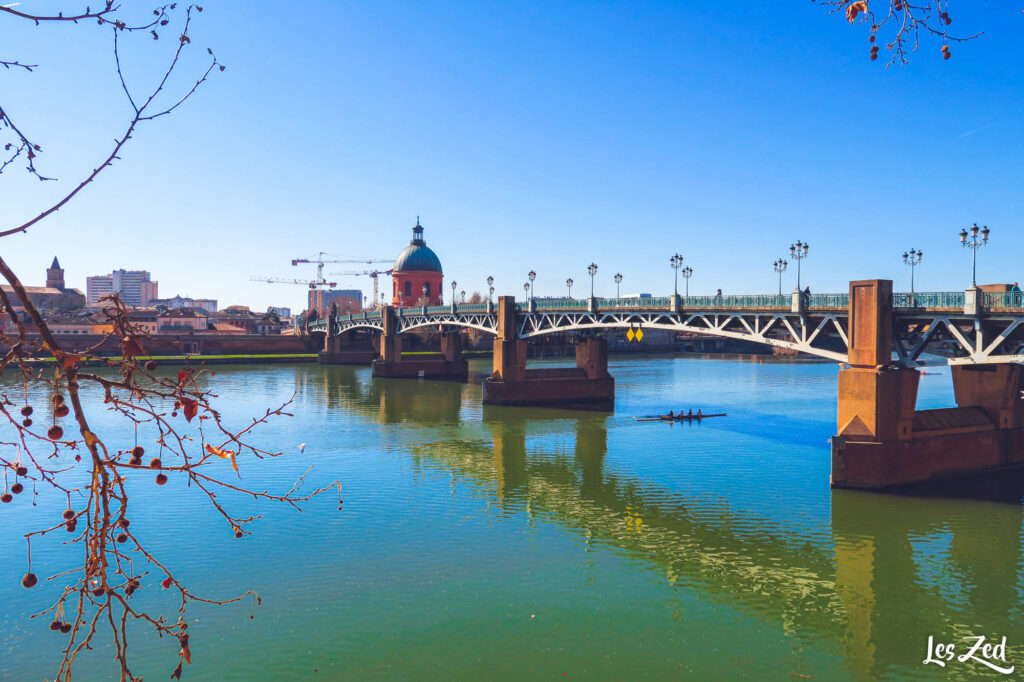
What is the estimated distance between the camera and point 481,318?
76.4 meters

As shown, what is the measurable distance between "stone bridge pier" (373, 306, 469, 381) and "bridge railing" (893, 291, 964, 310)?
5967cm

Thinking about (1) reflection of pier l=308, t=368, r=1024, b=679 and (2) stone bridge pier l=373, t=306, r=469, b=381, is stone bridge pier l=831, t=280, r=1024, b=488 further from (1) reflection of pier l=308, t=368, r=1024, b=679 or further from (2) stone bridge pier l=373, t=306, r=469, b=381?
(2) stone bridge pier l=373, t=306, r=469, b=381

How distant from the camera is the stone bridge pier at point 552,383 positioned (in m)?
61.5

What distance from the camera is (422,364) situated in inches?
3570

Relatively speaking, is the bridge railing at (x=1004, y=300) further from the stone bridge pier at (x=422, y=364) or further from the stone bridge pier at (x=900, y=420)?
the stone bridge pier at (x=422, y=364)

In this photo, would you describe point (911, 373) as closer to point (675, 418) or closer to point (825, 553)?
point (825, 553)

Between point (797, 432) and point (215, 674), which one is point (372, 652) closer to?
point (215, 674)

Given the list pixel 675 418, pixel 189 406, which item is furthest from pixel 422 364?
pixel 189 406

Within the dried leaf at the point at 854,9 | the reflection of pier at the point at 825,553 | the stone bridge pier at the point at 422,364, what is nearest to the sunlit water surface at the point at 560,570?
the reflection of pier at the point at 825,553

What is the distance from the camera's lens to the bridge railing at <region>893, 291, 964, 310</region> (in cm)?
3142

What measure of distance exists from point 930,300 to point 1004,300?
9.72ft

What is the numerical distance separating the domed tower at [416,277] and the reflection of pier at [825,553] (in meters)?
108

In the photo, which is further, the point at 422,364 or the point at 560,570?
the point at 422,364

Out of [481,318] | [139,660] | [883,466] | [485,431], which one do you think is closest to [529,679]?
[139,660]
